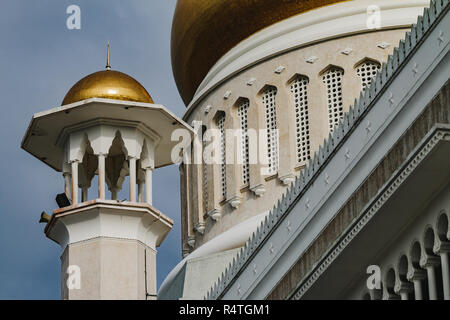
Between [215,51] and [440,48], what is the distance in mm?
10886

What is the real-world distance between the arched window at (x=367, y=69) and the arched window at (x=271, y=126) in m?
1.27

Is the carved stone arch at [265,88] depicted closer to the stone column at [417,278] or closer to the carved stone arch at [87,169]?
the carved stone arch at [87,169]

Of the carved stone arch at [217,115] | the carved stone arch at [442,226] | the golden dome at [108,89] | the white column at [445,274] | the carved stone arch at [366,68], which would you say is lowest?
the white column at [445,274]

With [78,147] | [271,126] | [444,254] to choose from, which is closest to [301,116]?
[271,126]

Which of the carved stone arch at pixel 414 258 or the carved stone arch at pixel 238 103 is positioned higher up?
the carved stone arch at pixel 238 103

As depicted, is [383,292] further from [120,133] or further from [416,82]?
[120,133]

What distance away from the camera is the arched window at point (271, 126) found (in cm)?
2078

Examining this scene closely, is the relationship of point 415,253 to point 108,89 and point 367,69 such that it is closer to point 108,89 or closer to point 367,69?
point 108,89

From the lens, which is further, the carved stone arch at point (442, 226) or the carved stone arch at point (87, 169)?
the carved stone arch at point (87, 169)

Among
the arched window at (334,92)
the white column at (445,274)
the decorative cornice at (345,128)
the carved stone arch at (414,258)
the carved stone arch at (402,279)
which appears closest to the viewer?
the white column at (445,274)

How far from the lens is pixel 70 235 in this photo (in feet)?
55.6

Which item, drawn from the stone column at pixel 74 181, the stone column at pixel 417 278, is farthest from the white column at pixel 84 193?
the stone column at pixel 417 278

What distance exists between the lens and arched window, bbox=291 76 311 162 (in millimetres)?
20562

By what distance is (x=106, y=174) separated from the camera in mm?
18219
